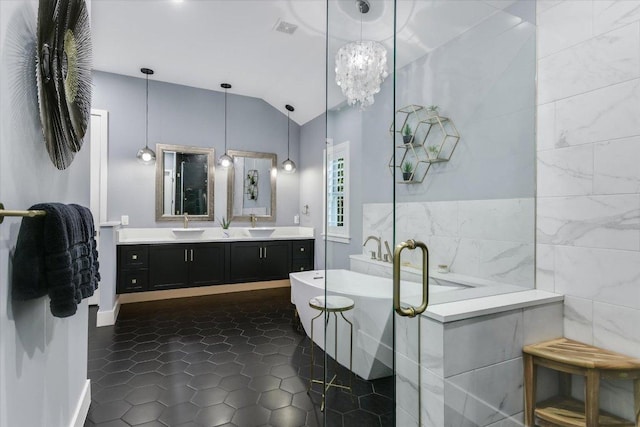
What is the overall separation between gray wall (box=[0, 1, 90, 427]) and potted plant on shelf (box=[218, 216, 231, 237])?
3.79 m

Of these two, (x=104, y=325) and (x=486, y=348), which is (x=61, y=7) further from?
(x=104, y=325)

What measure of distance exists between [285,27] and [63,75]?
289 centimetres

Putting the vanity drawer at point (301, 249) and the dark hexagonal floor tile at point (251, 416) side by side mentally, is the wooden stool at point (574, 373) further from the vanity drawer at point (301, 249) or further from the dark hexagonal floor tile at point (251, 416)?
the vanity drawer at point (301, 249)

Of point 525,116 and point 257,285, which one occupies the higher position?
point 525,116

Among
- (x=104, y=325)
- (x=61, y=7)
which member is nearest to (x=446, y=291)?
(x=61, y=7)

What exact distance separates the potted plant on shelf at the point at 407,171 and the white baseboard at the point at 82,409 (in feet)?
7.07

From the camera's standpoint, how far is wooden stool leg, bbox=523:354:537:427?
5.75 feet

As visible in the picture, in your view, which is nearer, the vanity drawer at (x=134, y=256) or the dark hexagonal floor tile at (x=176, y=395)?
the dark hexagonal floor tile at (x=176, y=395)

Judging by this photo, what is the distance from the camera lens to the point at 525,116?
2100mm

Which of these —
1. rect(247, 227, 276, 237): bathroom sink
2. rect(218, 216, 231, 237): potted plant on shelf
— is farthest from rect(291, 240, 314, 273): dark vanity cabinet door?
rect(218, 216, 231, 237): potted plant on shelf

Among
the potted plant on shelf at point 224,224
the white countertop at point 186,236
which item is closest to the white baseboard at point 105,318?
the white countertop at point 186,236

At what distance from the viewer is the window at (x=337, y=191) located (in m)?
1.71

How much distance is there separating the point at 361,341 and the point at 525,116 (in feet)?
5.61

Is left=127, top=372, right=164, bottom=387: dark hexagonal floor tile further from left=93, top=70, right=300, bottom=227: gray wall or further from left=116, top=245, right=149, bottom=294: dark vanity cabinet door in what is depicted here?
left=93, top=70, right=300, bottom=227: gray wall
